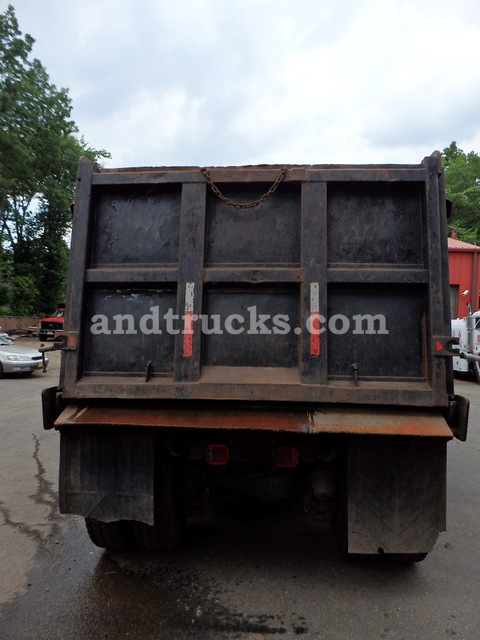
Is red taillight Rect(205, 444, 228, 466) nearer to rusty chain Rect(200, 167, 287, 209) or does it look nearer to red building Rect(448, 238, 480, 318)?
rusty chain Rect(200, 167, 287, 209)

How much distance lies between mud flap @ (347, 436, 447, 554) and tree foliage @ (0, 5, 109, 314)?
22.8 meters

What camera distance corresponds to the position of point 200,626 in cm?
246

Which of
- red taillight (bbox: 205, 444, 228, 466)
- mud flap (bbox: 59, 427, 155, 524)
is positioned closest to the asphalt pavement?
mud flap (bbox: 59, 427, 155, 524)

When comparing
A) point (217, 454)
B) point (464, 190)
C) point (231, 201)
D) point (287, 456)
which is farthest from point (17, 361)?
point (464, 190)

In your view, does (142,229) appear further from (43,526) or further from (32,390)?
(32,390)

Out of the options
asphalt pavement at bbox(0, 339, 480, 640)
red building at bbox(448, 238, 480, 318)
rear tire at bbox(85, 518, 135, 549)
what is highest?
red building at bbox(448, 238, 480, 318)

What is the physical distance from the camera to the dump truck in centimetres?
267

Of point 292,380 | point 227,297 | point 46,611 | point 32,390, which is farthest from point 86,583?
point 32,390

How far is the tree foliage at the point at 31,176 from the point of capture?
2155 cm

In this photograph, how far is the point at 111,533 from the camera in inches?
124

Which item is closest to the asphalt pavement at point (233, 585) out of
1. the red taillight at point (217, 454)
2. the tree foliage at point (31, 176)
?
the red taillight at point (217, 454)

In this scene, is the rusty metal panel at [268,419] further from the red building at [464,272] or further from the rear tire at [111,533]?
the red building at [464,272]

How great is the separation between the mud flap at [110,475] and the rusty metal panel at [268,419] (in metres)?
0.14

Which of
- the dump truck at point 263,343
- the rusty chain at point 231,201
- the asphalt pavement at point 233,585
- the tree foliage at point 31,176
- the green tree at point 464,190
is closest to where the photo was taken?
the asphalt pavement at point 233,585
